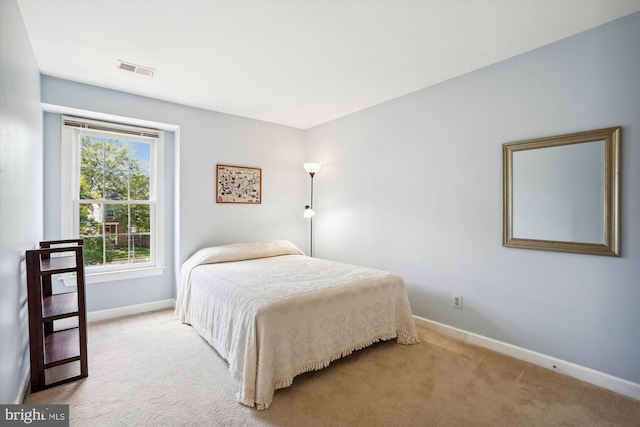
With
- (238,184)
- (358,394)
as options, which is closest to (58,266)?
(238,184)

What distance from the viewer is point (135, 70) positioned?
2.71 m

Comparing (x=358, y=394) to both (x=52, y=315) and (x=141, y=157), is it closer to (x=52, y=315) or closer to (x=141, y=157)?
(x=52, y=315)

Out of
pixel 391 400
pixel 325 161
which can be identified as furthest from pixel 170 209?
pixel 391 400

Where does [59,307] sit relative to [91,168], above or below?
below

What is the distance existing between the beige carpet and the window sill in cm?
83

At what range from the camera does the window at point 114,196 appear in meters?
3.18

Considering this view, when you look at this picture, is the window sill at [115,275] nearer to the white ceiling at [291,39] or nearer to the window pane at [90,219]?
the window pane at [90,219]

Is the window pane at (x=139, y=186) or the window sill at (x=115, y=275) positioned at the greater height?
the window pane at (x=139, y=186)

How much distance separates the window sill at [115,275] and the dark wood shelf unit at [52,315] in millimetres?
603

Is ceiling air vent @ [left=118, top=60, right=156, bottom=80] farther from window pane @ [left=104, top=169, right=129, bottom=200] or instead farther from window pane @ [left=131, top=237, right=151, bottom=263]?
window pane @ [left=131, top=237, right=151, bottom=263]

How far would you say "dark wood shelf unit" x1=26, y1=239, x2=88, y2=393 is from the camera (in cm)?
198

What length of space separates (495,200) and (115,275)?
12.9 feet

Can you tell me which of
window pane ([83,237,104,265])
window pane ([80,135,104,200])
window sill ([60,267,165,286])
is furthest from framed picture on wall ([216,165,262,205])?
window pane ([83,237,104,265])

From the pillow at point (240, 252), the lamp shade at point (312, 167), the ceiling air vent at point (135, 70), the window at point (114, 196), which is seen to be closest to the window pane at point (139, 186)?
the window at point (114, 196)
